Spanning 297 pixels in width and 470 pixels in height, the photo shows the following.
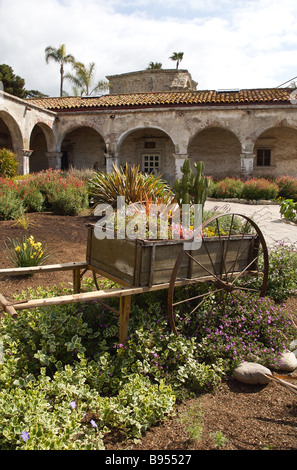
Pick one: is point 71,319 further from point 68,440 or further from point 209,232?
point 209,232

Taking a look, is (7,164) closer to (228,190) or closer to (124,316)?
(228,190)

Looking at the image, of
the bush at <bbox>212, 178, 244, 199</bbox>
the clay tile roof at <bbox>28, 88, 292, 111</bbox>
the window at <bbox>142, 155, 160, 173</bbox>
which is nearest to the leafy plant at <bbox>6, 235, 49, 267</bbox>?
the bush at <bbox>212, 178, 244, 199</bbox>

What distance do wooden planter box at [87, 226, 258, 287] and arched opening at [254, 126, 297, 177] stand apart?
16594 millimetres

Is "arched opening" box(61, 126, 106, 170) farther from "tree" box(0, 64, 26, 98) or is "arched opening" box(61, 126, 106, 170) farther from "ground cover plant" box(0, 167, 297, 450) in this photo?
"ground cover plant" box(0, 167, 297, 450)

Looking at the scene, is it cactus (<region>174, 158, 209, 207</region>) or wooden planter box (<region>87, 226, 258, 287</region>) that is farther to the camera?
cactus (<region>174, 158, 209, 207</region>)

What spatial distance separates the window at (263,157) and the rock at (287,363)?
1747 centimetres

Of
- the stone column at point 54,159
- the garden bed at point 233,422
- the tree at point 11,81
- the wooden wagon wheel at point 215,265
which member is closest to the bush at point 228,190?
the stone column at point 54,159

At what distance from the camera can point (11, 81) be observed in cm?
3014

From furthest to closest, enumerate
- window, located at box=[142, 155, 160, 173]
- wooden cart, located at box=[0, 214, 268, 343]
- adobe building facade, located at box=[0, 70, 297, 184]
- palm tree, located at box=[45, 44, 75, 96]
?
1. palm tree, located at box=[45, 44, 75, 96]
2. window, located at box=[142, 155, 160, 173]
3. adobe building facade, located at box=[0, 70, 297, 184]
4. wooden cart, located at box=[0, 214, 268, 343]

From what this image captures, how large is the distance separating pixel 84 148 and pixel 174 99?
20.9 feet

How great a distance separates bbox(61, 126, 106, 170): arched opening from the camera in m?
21.0

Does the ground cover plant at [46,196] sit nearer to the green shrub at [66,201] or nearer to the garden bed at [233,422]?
the green shrub at [66,201]
